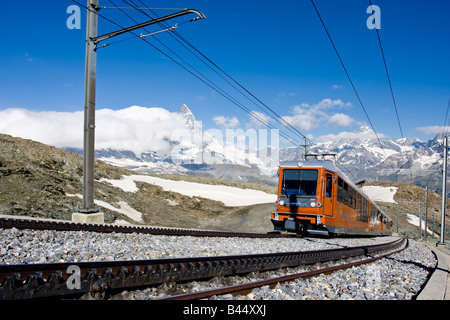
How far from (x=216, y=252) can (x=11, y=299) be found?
18.6ft

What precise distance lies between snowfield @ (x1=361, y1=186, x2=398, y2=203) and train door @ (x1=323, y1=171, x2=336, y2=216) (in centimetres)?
10447

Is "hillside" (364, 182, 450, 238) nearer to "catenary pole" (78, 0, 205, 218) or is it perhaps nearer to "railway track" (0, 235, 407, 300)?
"catenary pole" (78, 0, 205, 218)

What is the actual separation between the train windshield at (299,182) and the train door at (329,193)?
0.54 meters

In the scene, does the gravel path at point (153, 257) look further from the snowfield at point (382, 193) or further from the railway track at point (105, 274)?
the snowfield at point (382, 193)

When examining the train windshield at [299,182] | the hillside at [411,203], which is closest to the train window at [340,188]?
the train windshield at [299,182]

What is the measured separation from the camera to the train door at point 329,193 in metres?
15.6

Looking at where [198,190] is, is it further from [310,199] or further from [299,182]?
[310,199]

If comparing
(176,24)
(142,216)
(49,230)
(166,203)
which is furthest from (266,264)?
(166,203)

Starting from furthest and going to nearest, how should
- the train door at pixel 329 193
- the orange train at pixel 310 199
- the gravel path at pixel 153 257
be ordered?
the train door at pixel 329 193
the orange train at pixel 310 199
the gravel path at pixel 153 257

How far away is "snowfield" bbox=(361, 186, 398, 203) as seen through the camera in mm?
112188

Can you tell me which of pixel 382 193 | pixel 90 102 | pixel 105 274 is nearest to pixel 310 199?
pixel 90 102

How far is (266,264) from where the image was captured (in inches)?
284

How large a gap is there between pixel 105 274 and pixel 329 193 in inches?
512
